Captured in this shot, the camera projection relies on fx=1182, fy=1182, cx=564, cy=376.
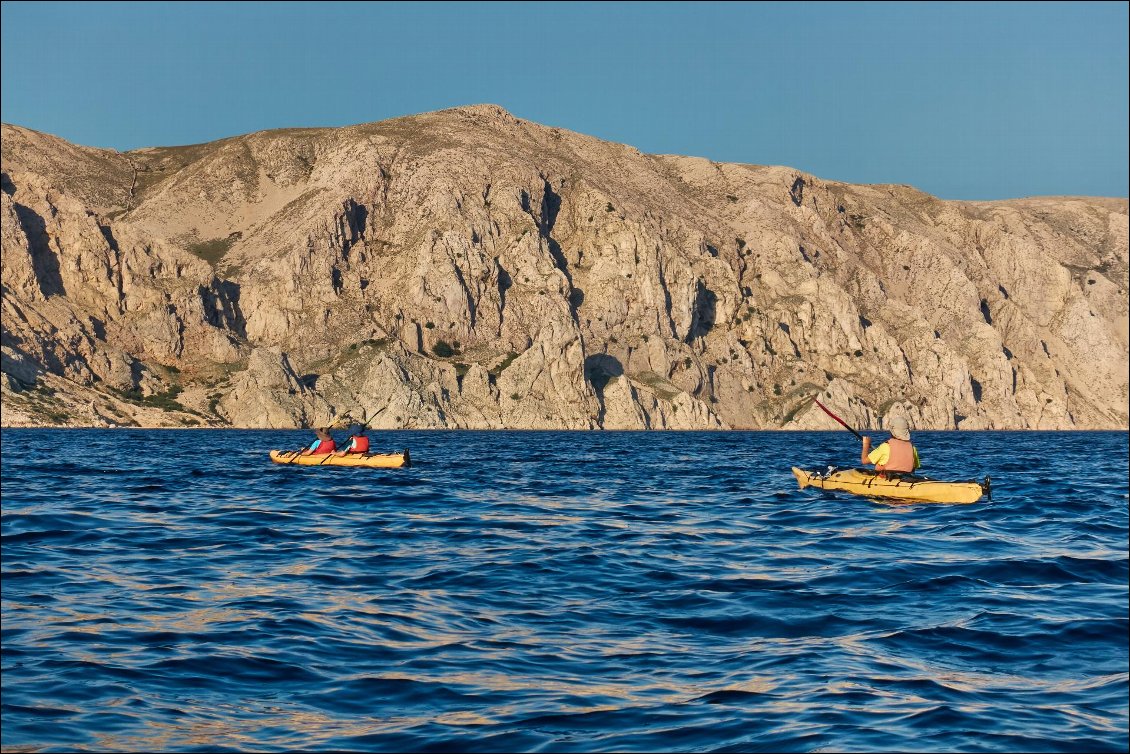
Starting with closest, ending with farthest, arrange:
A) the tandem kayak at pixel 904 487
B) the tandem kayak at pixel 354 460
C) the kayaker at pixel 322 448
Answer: the tandem kayak at pixel 904 487 < the tandem kayak at pixel 354 460 < the kayaker at pixel 322 448

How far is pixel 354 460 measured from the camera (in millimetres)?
60719

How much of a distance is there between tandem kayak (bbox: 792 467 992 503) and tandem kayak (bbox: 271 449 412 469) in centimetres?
2511

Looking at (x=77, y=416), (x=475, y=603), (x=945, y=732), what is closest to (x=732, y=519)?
(x=475, y=603)

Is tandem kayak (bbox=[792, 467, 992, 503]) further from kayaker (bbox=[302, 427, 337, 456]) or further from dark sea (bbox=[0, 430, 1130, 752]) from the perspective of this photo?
kayaker (bbox=[302, 427, 337, 456])

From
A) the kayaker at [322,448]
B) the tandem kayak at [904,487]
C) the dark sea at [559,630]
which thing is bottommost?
the dark sea at [559,630]

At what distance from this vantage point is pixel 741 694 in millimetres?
13141

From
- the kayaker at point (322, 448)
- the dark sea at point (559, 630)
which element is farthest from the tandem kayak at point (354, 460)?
the dark sea at point (559, 630)

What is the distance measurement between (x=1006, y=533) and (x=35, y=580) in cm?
2156

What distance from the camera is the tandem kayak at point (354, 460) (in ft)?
196

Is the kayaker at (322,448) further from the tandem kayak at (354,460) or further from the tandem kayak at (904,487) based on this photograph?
the tandem kayak at (904,487)

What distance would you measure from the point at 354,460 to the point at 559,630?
149ft

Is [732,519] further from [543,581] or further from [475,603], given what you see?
[475,603]

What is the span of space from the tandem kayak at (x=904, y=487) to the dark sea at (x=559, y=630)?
158 inches

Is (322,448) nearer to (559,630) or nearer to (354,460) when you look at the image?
(354,460)
